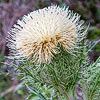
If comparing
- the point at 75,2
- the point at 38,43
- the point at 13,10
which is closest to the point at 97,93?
the point at 38,43

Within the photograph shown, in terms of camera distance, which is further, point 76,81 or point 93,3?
point 93,3

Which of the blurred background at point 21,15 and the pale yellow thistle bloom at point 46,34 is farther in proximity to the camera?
the blurred background at point 21,15

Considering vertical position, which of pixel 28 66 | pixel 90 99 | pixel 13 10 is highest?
pixel 13 10

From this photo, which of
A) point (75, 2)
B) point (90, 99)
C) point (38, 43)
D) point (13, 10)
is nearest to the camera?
point (38, 43)

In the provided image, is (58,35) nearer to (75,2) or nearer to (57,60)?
(57,60)

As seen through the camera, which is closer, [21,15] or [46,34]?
[46,34]

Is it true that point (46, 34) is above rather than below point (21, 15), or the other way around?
below

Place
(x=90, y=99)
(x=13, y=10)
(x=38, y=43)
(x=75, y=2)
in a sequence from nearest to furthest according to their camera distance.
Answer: (x=38, y=43), (x=90, y=99), (x=75, y=2), (x=13, y=10)

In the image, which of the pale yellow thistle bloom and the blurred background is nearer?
the pale yellow thistle bloom
